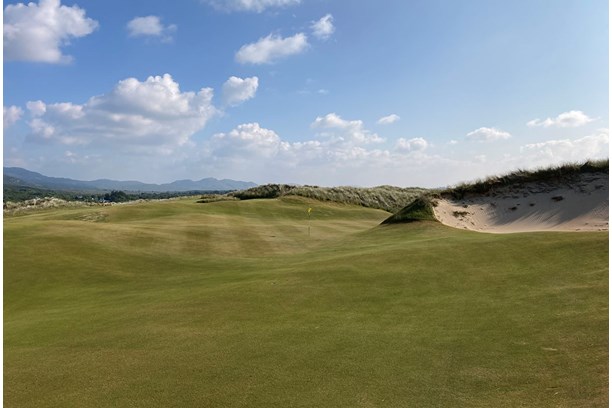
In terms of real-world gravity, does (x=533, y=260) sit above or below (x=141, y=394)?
above

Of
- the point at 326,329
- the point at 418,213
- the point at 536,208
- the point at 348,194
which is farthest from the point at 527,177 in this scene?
the point at 348,194

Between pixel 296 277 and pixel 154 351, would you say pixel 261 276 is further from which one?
pixel 154 351

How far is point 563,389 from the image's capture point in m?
5.57

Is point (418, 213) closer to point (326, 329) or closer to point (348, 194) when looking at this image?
point (326, 329)

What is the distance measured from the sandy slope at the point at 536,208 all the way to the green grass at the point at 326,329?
746 cm

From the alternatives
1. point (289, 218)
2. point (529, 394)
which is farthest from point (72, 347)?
point (289, 218)

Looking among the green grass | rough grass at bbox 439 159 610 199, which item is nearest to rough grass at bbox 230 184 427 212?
rough grass at bbox 439 159 610 199

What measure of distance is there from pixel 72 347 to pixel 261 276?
260 inches

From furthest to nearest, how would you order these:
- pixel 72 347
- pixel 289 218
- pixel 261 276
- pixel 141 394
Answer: pixel 289 218
pixel 261 276
pixel 72 347
pixel 141 394

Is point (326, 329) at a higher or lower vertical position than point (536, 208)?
lower

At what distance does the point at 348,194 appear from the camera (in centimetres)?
5903

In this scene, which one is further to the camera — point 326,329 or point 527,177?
point 527,177

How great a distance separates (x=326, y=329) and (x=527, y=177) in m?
21.6

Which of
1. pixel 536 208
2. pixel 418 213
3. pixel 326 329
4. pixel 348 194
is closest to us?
pixel 326 329
